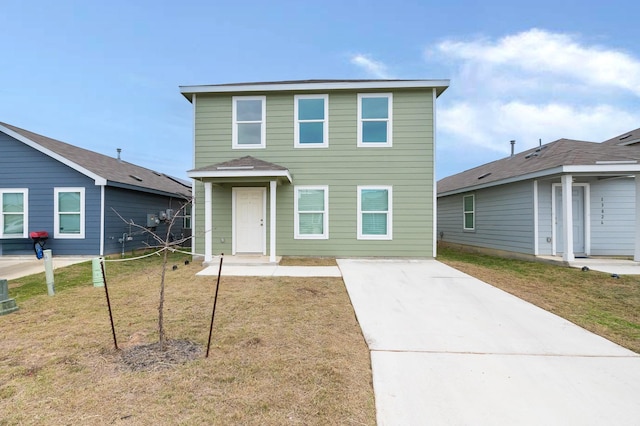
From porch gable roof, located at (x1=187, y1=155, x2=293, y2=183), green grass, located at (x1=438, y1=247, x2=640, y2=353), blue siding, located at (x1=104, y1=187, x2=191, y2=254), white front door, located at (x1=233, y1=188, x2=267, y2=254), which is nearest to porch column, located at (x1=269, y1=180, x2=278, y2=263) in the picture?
porch gable roof, located at (x1=187, y1=155, x2=293, y2=183)

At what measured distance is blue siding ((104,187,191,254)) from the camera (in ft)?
31.4

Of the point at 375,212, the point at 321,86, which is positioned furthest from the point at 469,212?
the point at 321,86

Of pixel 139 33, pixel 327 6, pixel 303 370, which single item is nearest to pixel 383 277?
pixel 303 370

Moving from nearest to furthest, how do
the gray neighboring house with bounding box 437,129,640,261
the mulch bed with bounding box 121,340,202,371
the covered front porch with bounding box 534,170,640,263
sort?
the mulch bed with bounding box 121,340,202,371 < the gray neighboring house with bounding box 437,129,640,261 < the covered front porch with bounding box 534,170,640,263

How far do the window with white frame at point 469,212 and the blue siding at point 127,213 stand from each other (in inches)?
499

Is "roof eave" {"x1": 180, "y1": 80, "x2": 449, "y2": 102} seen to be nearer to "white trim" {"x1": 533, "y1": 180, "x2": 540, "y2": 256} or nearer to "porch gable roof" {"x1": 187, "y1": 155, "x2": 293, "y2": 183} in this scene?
"porch gable roof" {"x1": 187, "y1": 155, "x2": 293, "y2": 183}

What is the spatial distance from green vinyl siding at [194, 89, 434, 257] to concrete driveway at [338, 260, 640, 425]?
4115mm

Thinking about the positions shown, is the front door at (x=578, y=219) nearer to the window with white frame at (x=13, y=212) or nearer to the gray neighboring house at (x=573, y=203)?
the gray neighboring house at (x=573, y=203)

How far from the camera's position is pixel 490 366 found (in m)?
2.75

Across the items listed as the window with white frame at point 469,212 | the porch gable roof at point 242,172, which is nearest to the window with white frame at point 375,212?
the porch gable roof at point 242,172

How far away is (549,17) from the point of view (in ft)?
33.6

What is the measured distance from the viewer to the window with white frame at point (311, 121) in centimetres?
904

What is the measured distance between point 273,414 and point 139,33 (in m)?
17.4

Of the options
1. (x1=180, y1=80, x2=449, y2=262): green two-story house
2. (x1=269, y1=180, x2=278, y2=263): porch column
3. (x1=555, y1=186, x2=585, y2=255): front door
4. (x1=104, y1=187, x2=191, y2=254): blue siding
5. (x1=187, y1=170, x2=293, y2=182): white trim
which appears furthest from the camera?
(x1=104, y1=187, x2=191, y2=254): blue siding
